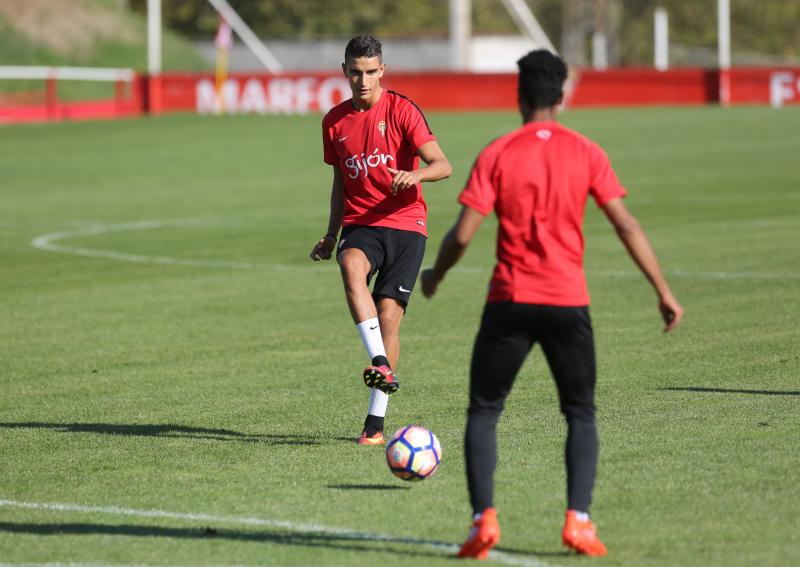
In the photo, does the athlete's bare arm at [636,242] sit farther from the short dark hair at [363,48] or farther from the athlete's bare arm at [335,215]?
the athlete's bare arm at [335,215]

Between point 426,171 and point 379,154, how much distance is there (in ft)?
1.87

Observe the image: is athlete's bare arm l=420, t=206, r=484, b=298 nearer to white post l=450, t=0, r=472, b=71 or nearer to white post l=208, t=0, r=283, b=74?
white post l=450, t=0, r=472, b=71

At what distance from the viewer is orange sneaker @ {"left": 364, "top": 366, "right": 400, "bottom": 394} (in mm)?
8906

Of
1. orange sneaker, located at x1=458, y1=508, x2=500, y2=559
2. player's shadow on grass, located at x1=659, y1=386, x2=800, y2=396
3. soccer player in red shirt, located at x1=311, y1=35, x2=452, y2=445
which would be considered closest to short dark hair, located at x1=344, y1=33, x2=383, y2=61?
soccer player in red shirt, located at x1=311, y1=35, x2=452, y2=445

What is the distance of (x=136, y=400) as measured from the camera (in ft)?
36.1

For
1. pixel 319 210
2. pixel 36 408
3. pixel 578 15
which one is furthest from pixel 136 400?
pixel 578 15

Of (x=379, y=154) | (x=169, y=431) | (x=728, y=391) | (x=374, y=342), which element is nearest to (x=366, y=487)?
(x=374, y=342)

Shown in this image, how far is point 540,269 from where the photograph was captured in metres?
6.58

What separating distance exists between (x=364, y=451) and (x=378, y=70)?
241 cm

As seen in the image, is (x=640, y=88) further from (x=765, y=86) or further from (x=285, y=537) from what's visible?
(x=285, y=537)

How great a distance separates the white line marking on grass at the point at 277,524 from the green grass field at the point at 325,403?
2 cm

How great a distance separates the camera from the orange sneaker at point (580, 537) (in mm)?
6551

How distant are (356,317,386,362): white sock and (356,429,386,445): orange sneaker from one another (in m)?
0.48

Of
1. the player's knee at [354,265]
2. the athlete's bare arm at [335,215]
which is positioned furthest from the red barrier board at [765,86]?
the player's knee at [354,265]
